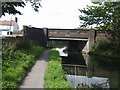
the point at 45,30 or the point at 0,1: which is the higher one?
the point at 0,1

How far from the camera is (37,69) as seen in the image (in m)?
18.7

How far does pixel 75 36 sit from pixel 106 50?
742 centimetres

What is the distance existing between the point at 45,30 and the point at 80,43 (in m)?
6.22

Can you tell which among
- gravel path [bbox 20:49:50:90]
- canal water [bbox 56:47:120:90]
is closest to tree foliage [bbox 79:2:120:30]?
canal water [bbox 56:47:120:90]

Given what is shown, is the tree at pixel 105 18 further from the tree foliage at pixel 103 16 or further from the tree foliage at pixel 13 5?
the tree foliage at pixel 13 5

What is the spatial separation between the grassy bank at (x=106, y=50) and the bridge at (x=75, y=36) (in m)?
1.41

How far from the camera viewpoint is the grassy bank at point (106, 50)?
131 ft

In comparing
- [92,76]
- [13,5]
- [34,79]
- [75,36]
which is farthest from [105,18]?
[34,79]

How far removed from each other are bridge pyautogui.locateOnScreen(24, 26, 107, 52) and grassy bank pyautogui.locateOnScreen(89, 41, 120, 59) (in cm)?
141

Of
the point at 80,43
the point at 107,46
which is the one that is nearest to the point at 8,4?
the point at 107,46

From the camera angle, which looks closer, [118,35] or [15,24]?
[118,35]

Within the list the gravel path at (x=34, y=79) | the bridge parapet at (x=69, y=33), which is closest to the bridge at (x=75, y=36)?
the bridge parapet at (x=69, y=33)

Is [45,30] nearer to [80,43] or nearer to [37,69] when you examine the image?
[80,43]

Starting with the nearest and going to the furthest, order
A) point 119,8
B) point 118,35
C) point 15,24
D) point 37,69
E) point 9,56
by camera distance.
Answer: point 37,69, point 9,56, point 119,8, point 118,35, point 15,24
